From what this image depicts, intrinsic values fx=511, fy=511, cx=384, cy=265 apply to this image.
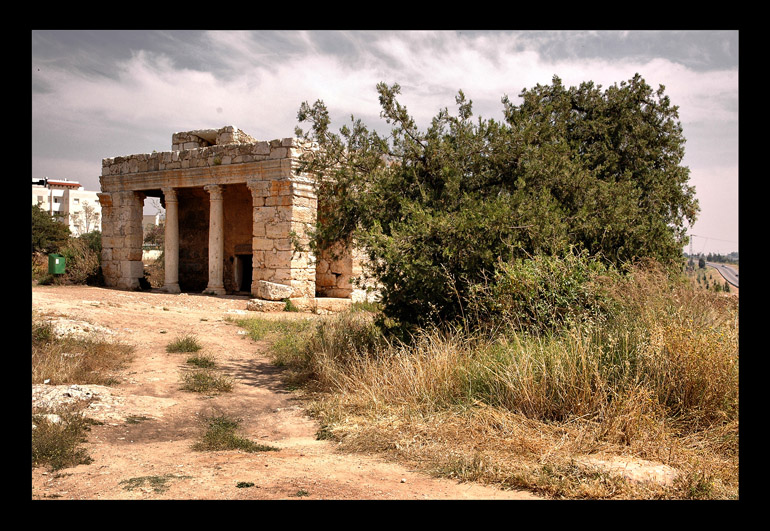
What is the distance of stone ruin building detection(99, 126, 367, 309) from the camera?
16312 mm

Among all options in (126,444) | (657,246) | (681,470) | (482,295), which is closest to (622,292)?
(482,295)

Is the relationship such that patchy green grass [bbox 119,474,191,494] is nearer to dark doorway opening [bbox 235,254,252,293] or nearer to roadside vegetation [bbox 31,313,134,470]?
roadside vegetation [bbox 31,313,134,470]

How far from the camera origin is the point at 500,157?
825 centimetres

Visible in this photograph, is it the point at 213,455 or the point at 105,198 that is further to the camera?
the point at 105,198

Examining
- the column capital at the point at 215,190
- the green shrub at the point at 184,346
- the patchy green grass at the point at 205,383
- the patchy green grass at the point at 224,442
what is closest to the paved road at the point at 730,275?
the patchy green grass at the point at 224,442

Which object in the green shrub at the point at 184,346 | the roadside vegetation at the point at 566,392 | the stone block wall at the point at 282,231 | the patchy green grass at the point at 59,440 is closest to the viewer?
the roadside vegetation at the point at 566,392

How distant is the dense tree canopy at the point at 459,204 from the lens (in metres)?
7.14

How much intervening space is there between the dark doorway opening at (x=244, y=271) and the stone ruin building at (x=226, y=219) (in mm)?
40

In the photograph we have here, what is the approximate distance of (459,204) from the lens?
8078 millimetres

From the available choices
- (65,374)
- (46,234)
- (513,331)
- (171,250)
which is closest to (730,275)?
(513,331)

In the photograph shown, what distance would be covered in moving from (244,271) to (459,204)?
46.6ft

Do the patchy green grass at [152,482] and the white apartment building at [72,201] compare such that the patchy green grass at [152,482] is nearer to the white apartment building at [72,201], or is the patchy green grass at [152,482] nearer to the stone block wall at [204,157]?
the stone block wall at [204,157]

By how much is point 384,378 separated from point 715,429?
344cm

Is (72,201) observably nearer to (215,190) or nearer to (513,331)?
(215,190)
